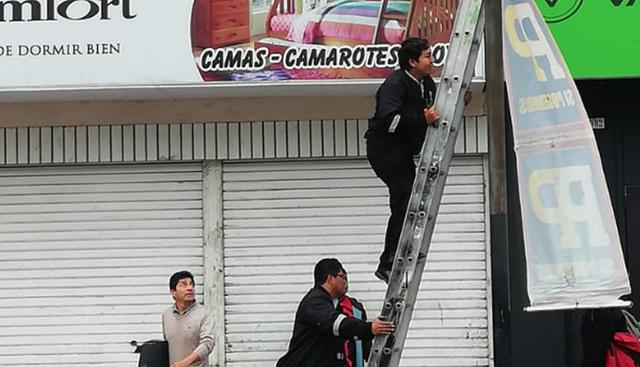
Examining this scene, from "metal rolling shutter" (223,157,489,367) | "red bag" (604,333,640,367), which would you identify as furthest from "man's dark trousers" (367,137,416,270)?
"metal rolling shutter" (223,157,489,367)

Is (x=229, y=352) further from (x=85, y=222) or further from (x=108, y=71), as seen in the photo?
(x=108, y=71)

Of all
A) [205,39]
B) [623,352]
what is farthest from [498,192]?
[205,39]

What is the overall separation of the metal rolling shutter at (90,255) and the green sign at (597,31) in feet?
10.8

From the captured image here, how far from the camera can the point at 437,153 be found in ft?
18.5

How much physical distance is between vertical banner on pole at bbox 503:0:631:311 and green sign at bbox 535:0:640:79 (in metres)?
3.24

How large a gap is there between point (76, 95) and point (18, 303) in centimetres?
200

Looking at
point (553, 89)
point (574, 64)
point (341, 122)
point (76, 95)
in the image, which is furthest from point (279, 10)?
point (553, 89)

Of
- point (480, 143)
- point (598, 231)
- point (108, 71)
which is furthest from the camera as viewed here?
point (480, 143)

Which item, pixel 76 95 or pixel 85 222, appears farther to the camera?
pixel 85 222

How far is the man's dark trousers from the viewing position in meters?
6.16

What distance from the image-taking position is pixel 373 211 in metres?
9.29

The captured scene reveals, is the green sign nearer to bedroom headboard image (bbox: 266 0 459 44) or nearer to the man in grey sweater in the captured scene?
bedroom headboard image (bbox: 266 0 459 44)

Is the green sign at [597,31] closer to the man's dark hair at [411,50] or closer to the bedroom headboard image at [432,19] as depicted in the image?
the bedroom headboard image at [432,19]

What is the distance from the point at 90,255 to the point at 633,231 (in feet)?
15.6
